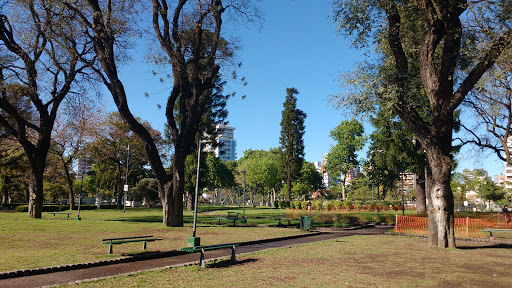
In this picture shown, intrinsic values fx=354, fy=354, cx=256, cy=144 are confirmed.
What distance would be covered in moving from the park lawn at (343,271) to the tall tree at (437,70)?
8.45ft

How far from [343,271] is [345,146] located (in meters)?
64.2

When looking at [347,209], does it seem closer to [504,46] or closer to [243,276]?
[504,46]

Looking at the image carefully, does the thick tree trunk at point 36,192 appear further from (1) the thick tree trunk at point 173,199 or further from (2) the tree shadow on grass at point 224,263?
(2) the tree shadow on grass at point 224,263

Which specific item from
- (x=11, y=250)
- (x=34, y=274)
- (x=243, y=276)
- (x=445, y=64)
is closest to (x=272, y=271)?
(x=243, y=276)

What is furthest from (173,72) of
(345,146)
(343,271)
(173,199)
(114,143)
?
(345,146)

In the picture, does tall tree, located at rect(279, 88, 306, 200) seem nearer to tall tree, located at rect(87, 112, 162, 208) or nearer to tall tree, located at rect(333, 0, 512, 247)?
tall tree, located at rect(87, 112, 162, 208)

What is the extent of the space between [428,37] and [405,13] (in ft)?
8.44

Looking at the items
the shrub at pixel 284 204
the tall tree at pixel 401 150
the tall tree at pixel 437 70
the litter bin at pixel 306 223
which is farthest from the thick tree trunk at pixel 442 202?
the shrub at pixel 284 204

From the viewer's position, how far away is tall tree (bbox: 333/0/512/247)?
43.7ft

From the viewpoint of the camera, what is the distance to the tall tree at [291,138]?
64.0 meters

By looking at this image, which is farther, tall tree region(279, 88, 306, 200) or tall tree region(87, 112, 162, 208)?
tall tree region(279, 88, 306, 200)

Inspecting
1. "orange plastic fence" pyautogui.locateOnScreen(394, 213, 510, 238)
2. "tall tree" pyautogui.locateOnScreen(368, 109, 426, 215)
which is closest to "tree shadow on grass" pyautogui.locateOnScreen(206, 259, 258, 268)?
"orange plastic fence" pyautogui.locateOnScreen(394, 213, 510, 238)

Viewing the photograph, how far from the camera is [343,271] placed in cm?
872

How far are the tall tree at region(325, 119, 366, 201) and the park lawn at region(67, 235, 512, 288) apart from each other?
58.8 m
